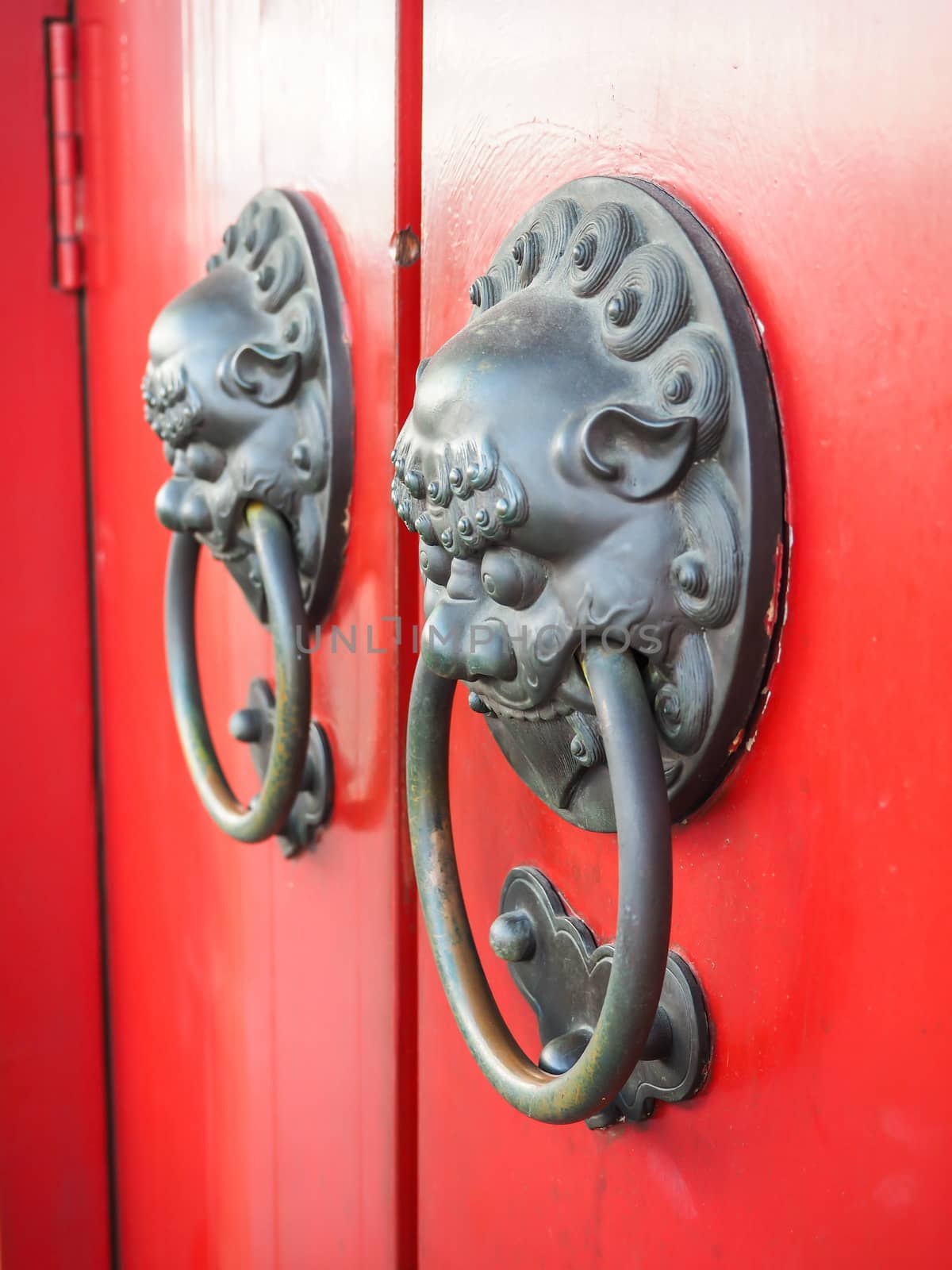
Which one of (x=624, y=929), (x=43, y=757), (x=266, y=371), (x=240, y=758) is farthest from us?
(x=43, y=757)

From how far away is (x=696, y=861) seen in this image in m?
0.40

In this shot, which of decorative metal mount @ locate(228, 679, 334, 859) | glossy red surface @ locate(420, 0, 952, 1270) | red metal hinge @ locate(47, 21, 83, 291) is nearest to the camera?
glossy red surface @ locate(420, 0, 952, 1270)

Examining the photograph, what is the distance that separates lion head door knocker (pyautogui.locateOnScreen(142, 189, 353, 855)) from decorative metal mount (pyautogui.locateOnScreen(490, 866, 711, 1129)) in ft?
0.44

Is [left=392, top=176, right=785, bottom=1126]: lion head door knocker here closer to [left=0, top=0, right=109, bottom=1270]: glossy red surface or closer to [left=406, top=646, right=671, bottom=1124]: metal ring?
[left=406, top=646, right=671, bottom=1124]: metal ring

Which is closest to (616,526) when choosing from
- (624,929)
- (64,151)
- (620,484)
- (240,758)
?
(620,484)

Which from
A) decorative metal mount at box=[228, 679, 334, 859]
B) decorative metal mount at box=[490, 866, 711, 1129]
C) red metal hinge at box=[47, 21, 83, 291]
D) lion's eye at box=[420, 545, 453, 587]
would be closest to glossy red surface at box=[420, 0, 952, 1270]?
decorative metal mount at box=[490, 866, 711, 1129]

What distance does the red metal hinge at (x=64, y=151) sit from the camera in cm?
81

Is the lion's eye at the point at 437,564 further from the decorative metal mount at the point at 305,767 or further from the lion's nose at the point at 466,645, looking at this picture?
the decorative metal mount at the point at 305,767

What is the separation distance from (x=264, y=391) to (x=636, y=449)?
0.26 meters

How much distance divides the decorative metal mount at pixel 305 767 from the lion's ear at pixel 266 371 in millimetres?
181

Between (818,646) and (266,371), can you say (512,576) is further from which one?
(266,371)

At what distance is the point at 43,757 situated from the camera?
94cm

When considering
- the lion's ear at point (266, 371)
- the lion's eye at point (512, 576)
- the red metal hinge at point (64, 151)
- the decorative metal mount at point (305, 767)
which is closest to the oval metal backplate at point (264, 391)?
the lion's ear at point (266, 371)

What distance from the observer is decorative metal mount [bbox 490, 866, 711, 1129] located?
400mm
